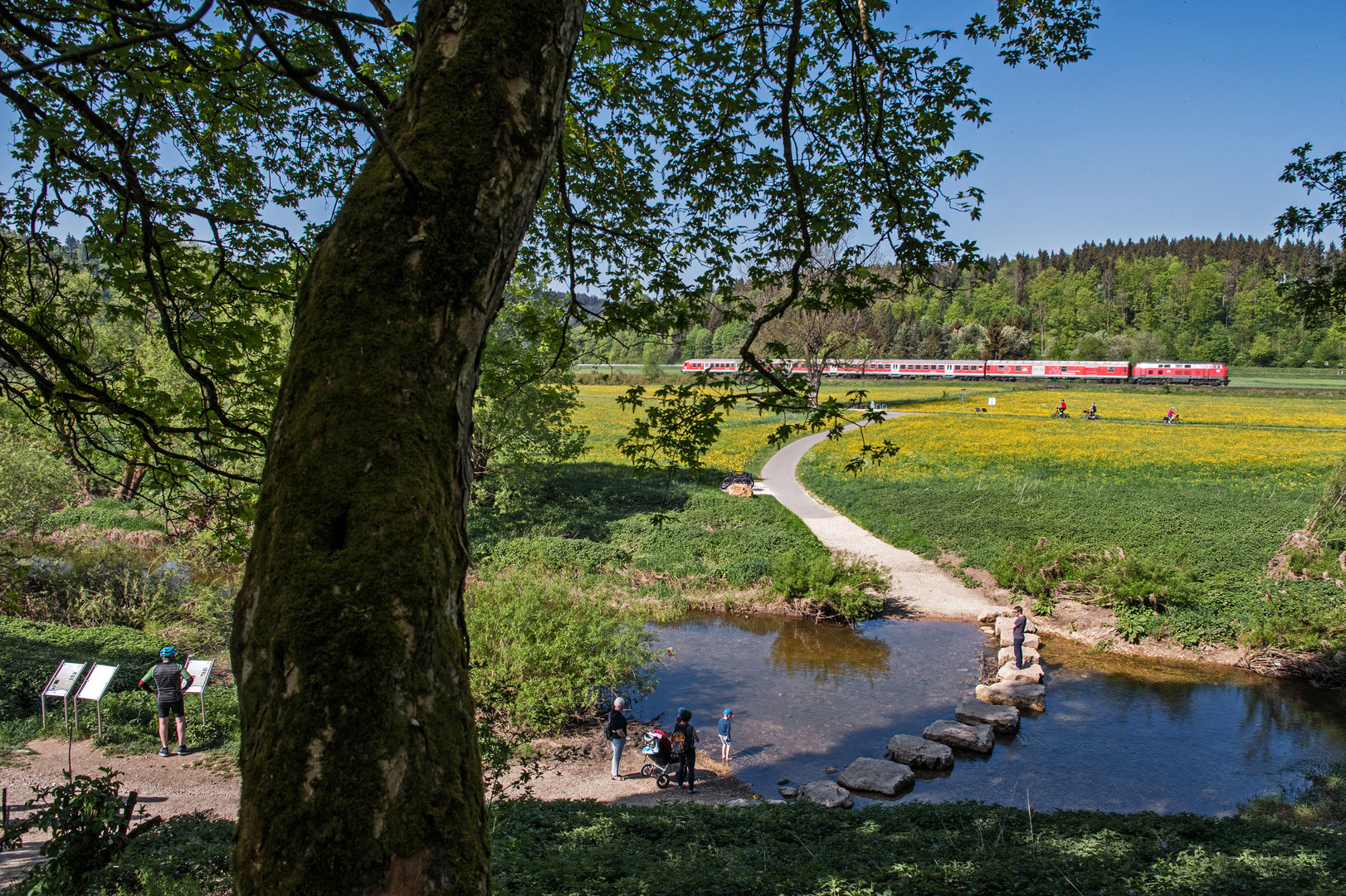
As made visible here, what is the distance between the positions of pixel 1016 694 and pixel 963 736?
2.55m

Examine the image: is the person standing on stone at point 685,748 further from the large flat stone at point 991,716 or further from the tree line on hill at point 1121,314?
the tree line on hill at point 1121,314

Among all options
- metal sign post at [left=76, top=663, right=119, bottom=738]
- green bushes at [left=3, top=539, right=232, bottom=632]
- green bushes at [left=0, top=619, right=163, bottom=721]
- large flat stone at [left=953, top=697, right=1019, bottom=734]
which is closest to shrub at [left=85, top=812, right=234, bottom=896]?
metal sign post at [left=76, top=663, right=119, bottom=738]

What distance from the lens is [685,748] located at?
1073 centimetres

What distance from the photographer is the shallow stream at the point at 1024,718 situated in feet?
36.9

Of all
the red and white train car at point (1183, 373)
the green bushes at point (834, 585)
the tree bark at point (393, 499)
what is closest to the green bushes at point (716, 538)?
the green bushes at point (834, 585)

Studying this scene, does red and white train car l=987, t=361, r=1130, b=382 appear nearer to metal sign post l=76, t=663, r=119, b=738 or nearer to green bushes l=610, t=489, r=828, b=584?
green bushes l=610, t=489, r=828, b=584

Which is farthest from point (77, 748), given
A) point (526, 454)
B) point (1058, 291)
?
point (1058, 291)

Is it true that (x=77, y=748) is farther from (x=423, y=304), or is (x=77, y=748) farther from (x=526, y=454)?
(x=526, y=454)

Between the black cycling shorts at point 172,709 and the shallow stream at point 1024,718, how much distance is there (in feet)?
24.1

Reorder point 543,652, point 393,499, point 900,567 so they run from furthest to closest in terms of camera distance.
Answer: point 900,567, point 543,652, point 393,499

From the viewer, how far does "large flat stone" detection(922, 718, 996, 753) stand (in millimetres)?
12281

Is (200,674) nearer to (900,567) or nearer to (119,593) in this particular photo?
(119,593)

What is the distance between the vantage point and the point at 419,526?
79.1 inches

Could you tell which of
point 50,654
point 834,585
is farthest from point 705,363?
point 50,654
